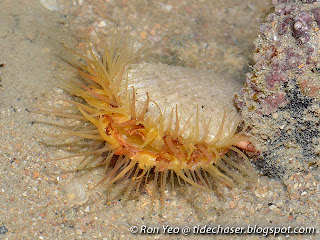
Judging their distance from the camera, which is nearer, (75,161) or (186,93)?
(186,93)

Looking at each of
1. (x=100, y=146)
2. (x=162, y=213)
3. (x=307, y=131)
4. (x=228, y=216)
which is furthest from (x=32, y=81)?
(x=307, y=131)

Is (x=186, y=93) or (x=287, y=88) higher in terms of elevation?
(x=287, y=88)

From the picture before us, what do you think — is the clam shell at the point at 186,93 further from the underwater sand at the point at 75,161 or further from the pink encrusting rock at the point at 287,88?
the underwater sand at the point at 75,161

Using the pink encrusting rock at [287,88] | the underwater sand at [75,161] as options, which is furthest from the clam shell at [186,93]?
the underwater sand at [75,161]

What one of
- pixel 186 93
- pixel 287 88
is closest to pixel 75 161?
pixel 186 93

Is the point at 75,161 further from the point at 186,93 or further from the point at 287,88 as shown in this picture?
the point at 287,88

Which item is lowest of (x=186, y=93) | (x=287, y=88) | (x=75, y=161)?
(x=75, y=161)

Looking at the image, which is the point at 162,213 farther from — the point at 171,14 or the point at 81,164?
the point at 171,14
